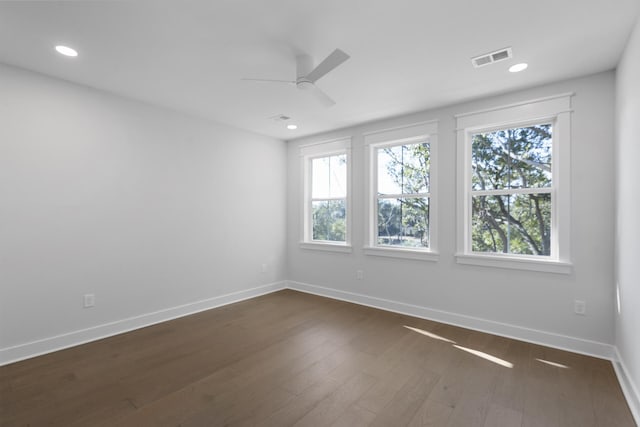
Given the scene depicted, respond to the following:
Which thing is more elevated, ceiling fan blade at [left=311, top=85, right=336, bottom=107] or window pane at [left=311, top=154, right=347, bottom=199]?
ceiling fan blade at [left=311, top=85, right=336, bottom=107]

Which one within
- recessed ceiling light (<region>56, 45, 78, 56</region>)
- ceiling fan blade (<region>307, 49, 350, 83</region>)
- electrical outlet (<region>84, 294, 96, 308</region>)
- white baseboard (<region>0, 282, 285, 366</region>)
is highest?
recessed ceiling light (<region>56, 45, 78, 56</region>)

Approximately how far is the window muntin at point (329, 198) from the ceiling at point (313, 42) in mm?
1599

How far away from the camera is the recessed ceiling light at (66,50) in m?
2.40

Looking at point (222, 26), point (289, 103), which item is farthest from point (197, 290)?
point (222, 26)

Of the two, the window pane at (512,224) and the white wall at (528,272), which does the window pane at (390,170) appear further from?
the window pane at (512,224)

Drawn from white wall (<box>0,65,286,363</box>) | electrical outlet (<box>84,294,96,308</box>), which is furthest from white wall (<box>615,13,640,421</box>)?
electrical outlet (<box>84,294,96,308</box>)

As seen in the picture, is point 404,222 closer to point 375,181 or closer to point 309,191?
point 375,181

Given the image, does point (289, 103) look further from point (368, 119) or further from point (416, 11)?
point (416, 11)

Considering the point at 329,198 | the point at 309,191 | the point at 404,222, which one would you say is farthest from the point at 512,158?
the point at 309,191

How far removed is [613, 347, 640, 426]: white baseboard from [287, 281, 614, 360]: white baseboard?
167mm

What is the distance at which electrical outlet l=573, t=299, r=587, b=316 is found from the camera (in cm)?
285

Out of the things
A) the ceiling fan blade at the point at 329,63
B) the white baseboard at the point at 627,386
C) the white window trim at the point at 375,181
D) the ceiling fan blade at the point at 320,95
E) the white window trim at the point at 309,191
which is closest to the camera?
the white baseboard at the point at 627,386

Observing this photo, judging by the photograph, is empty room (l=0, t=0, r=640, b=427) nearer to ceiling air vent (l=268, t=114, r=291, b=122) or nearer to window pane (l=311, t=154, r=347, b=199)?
ceiling air vent (l=268, t=114, r=291, b=122)

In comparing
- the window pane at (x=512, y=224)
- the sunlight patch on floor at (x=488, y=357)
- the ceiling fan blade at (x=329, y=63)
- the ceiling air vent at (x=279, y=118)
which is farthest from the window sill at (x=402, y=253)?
the ceiling fan blade at (x=329, y=63)
